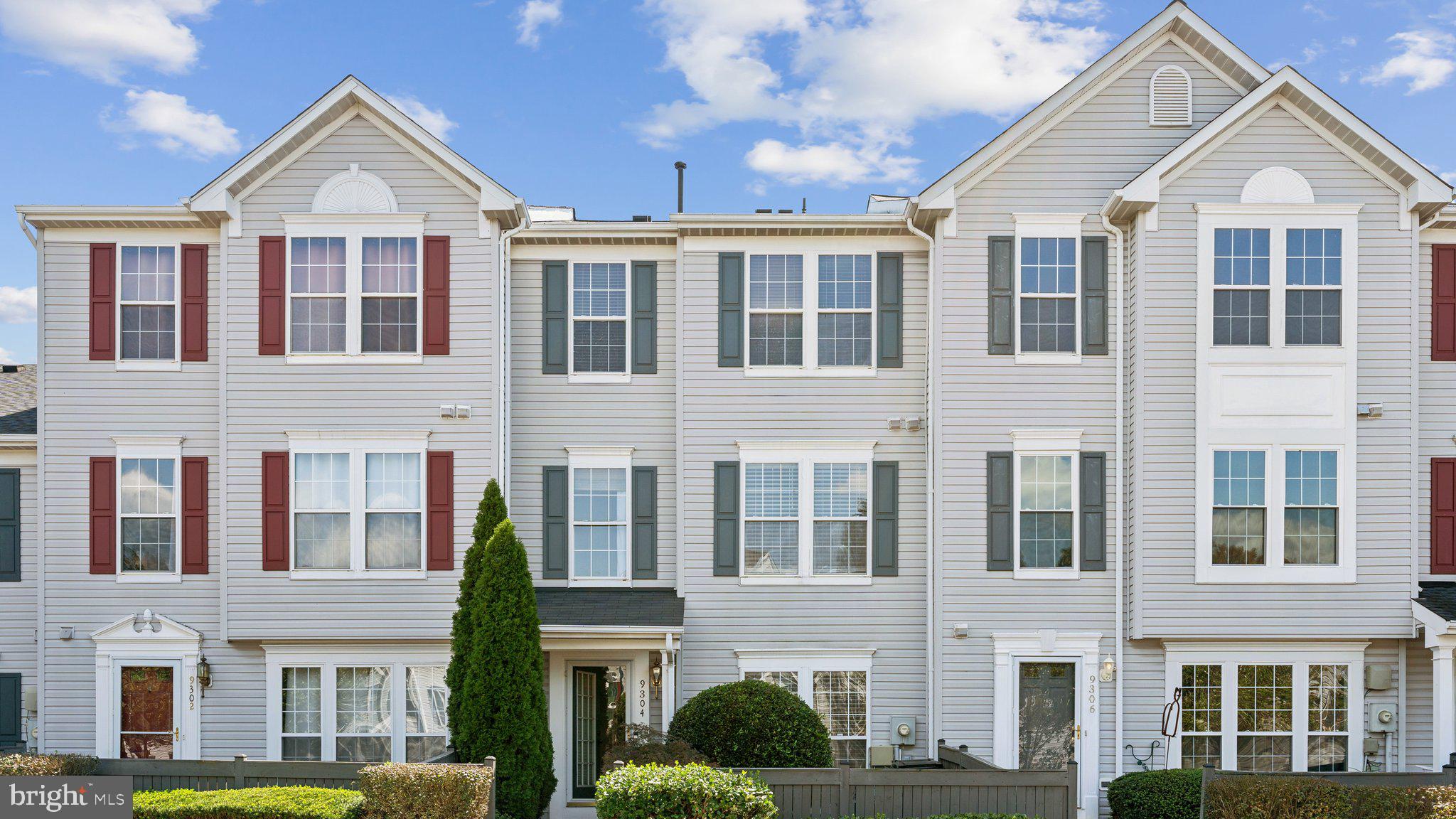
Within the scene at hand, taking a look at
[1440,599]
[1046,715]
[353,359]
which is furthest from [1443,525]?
[353,359]

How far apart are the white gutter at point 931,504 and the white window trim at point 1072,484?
3.38 ft

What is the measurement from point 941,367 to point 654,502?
4427mm

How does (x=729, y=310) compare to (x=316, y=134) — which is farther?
(x=729, y=310)

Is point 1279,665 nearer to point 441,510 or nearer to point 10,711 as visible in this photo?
point 441,510

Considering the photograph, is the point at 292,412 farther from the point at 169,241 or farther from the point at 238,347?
the point at 169,241

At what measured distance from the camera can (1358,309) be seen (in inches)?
563

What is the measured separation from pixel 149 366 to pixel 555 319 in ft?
18.2

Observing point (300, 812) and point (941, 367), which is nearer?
point (300, 812)

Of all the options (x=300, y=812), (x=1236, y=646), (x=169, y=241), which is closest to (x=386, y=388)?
(x=169, y=241)

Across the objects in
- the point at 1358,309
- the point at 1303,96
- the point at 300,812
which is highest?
the point at 1303,96

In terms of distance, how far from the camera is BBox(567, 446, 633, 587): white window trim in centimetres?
1536

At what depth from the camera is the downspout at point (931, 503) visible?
1470 centimetres

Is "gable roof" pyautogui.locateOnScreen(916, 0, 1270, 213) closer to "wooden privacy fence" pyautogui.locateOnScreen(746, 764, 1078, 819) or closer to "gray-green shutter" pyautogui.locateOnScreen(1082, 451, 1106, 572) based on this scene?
"gray-green shutter" pyautogui.locateOnScreen(1082, 451, 1106, 572)

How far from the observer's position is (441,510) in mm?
14578
